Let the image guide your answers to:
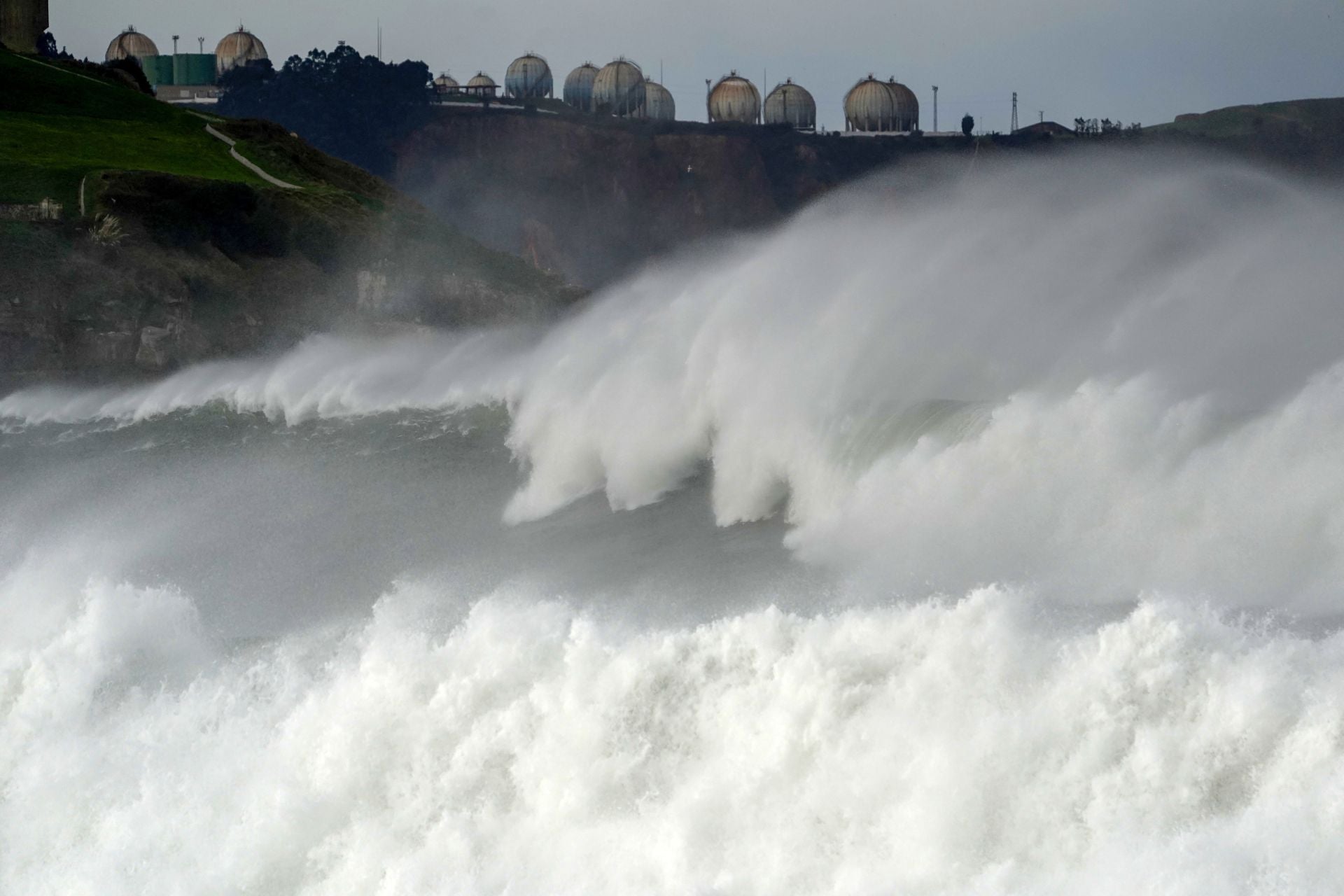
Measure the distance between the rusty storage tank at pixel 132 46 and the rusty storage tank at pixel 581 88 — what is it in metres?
27.7

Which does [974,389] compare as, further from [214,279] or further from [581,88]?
[581,88]

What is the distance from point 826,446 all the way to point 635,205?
85.0 metres

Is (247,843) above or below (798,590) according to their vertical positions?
below

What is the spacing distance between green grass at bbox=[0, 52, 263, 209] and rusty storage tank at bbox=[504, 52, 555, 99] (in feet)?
186

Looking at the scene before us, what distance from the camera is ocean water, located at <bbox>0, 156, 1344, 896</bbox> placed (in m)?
12.9

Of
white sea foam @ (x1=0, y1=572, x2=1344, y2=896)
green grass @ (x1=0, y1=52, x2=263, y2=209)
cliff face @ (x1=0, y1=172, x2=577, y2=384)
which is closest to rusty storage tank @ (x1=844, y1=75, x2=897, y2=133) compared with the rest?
green grass @ (x1=0, y1=52, x2=263, y2=209)

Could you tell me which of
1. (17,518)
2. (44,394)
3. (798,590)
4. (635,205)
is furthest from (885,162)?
(798,590)

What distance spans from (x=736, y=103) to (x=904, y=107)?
1104cm

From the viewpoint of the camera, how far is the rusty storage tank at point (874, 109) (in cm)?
10819

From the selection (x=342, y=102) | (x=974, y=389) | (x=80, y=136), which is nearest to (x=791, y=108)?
(x=342, y=102)

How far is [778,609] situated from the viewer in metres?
15.8

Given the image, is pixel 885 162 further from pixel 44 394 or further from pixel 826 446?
pixel 826 446

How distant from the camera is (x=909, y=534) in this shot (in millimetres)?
18344

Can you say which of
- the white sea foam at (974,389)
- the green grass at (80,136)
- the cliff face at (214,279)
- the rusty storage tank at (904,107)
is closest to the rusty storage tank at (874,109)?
the rusty storage tank at (904,107)
